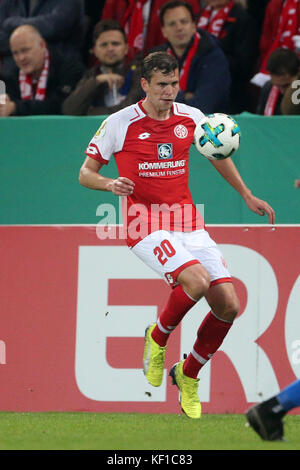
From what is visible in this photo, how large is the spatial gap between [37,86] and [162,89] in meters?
3.39

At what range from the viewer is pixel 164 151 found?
22.7 ft

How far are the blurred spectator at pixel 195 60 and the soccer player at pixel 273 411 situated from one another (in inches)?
170

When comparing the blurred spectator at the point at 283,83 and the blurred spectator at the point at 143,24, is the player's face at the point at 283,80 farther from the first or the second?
the blurred spectator at the point at 143,24

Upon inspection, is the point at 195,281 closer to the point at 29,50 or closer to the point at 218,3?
the point at 29,50

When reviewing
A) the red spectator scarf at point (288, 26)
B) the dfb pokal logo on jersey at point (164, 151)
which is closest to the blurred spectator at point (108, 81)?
the red spectator scarf at point (288, 26)

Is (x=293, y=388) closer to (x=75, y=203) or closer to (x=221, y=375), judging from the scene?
(x=221, y=375)

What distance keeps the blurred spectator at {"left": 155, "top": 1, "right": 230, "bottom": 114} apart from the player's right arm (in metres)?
2.32

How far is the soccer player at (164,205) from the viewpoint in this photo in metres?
6.77

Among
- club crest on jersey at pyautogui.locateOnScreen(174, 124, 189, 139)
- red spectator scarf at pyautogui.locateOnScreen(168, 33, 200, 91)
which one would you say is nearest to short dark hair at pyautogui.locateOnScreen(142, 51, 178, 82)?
club crest on jersey at pyautogui.locateOnScreen(174, 124, 189, 139)

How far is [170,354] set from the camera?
8.08m

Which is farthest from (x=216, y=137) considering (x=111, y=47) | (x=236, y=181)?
(x=111, y=47)

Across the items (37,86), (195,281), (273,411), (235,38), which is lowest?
(273,411)

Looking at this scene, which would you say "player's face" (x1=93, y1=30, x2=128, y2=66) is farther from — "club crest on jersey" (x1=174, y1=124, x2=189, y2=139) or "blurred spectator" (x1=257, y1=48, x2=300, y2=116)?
"club crest on jersey" (x1=174, y1=124, x2=189, y2=139)

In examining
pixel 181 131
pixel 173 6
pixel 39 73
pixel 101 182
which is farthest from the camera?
pixel 39 73
